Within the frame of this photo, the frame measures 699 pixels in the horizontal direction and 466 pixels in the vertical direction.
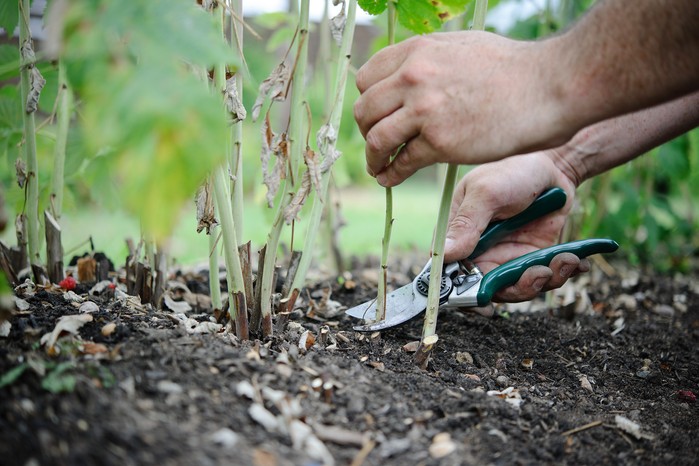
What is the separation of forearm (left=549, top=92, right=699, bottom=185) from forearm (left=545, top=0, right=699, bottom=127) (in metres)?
0.59

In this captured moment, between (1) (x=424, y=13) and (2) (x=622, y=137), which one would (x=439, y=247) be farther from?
(2) (x=622, y=137)

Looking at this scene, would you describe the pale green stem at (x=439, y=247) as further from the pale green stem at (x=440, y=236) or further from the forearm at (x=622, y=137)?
the forearm at (x=622, y=137)

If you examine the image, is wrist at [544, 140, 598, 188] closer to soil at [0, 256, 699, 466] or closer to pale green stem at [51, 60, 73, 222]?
soil at [0, 256, 699, 466]

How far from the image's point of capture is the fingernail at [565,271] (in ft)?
4.53

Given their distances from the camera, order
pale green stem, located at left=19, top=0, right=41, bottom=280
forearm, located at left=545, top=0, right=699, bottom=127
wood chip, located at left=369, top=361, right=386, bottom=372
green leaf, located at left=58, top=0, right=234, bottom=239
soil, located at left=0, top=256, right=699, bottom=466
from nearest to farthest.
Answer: green leaf, located at left=58, top=0, right=234, bottom=239 < soil, located at left=0, top=256, right=699, bottom=466 < forearm, located at left=545, top=0, right=699, bottom=127 < wood chip, located at left=369, top=361, right=386, bottom=372 < pale green stem, located at left=19, top=0, right=41, bottom=280

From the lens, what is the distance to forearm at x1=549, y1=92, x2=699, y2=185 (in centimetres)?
150

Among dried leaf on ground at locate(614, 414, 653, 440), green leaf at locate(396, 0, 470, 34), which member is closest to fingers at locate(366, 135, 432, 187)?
green leaf at locate(396, 0, 470, 34)

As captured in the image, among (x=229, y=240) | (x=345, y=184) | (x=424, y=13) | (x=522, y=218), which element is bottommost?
(x=345, y=184)

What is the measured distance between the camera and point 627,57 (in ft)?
3.00

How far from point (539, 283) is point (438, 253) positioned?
0.38 metres

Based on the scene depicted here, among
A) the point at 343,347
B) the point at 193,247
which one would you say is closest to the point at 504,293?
the point at 343,347

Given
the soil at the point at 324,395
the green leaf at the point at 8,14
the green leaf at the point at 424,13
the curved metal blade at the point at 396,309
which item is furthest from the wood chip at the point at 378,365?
the green leaf at the point at 8,14

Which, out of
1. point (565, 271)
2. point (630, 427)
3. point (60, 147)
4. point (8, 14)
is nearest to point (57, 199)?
point (60, 147)

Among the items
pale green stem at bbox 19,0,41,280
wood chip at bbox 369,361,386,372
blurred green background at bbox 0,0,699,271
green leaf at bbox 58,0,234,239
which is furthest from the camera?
blurred green background at bbox 0,0,699,271
